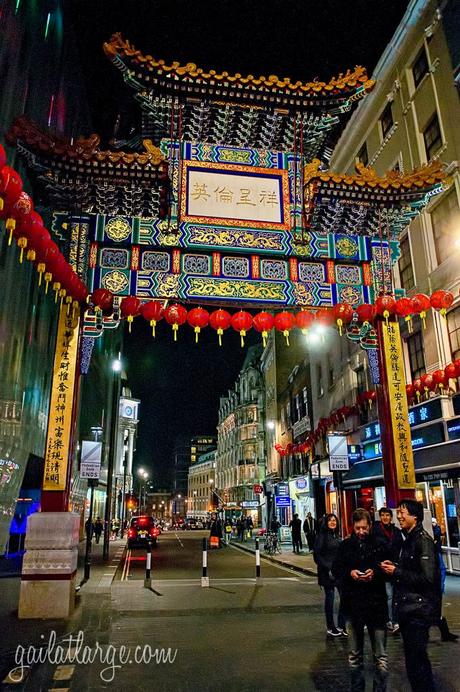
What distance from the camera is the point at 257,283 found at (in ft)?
38.5

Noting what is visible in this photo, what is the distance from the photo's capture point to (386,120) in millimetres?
21984

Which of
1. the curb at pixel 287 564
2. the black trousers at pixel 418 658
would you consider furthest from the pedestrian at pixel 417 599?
the curb at pixel 287 564

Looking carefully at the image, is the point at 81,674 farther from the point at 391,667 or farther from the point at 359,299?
the point at 359,299

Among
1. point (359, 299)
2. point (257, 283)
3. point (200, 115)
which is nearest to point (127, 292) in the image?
point (257, 283)

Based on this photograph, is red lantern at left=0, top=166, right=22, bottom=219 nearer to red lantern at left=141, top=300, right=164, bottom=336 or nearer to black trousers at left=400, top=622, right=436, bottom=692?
red lantern at left=141, top=300, right=164, bottom=336

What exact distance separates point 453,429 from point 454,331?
3156 mm

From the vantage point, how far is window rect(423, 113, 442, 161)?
690 inches

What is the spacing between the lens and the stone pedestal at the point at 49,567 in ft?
29.5

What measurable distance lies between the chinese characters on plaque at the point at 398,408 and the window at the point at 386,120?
44.2 ft

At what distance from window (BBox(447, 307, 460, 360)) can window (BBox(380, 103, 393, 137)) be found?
32.7 feet

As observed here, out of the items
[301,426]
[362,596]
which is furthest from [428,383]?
[301,426]

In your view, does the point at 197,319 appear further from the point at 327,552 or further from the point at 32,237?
the point at 327,552

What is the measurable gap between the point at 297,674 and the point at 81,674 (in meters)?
2.63

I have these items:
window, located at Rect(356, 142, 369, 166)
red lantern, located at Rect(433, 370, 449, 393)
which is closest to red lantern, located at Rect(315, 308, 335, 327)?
red lantern, located at Rect(433, 370, 449, 393)
